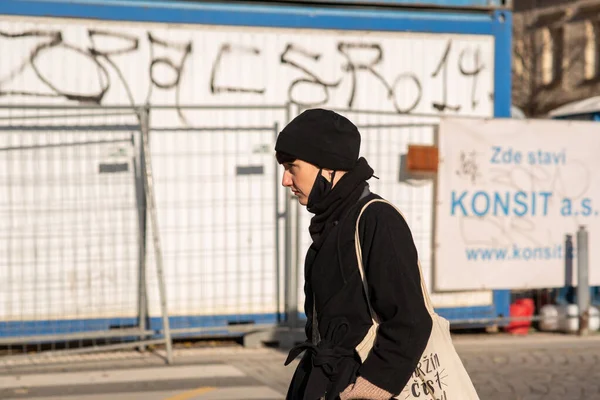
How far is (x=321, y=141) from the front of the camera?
2.95m

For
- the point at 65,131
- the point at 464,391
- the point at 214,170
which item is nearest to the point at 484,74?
the point at 214,170

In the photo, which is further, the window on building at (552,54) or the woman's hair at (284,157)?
the window on building at (552,54)

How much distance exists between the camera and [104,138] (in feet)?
26.3

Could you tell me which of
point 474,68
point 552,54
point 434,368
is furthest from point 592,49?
point 434,368

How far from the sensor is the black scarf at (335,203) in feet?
9.70

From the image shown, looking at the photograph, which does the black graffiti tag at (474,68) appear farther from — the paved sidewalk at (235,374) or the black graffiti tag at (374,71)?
the paved sidewalk at (235,374)

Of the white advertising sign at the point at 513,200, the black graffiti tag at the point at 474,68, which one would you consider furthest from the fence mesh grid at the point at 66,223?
the black graffiti tag at the point at 474,68

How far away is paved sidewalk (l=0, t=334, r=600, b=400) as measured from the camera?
6.66 meters

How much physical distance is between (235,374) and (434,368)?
15.1 ft

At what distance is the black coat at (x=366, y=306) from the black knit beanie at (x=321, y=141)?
0.15 metres

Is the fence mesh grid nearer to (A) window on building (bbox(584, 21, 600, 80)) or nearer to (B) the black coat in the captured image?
(B) the black coat

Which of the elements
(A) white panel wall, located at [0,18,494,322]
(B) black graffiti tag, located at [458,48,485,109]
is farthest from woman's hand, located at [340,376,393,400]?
(B) black graffiti tag, located at [458,48,485,109]

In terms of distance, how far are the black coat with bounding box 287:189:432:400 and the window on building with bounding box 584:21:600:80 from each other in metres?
32.4

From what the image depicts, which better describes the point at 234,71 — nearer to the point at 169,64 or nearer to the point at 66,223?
the point at 169,64
